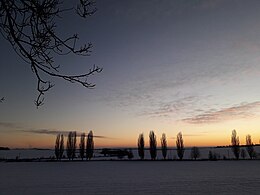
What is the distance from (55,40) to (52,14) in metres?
0.20

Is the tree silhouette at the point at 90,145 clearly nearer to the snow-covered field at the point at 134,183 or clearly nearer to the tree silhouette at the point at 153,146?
the tree silhouette at the point at 153,146

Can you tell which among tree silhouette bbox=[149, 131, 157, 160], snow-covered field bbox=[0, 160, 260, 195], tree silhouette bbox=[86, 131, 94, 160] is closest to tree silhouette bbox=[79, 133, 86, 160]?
tree silhouette bbox=[86, 131, 94, 160]

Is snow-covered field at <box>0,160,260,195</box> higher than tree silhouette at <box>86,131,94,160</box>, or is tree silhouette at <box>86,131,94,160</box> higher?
tree silhouette at <box>86,131,94,160</box>

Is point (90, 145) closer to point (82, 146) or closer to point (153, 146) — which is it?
point (82, 146)

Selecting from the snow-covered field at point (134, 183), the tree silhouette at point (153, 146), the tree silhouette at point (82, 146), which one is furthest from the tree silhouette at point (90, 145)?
the snow-covered field at point (134, 183)

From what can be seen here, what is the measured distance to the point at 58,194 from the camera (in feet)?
35.1

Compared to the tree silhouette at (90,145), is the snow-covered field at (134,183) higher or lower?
lower

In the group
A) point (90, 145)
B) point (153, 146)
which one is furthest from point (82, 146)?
point (153, 146)

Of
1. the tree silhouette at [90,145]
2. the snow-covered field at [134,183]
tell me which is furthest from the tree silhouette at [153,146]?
the snow-covered field at [134,183]

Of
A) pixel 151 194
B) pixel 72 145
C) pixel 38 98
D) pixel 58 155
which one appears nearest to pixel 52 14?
pixel 38 98

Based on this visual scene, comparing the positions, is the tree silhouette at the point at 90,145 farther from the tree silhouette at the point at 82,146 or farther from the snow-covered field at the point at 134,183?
the snow-covered field at the point at 134,183

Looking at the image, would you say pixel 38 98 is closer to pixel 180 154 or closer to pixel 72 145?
pixel 180 154

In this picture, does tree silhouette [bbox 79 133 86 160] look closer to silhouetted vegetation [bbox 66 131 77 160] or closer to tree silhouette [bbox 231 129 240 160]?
silhouetted vegetation [bbox 66 131 77 160]

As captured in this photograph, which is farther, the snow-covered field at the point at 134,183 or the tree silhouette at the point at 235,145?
the tree silhouette at the point at 235,145
